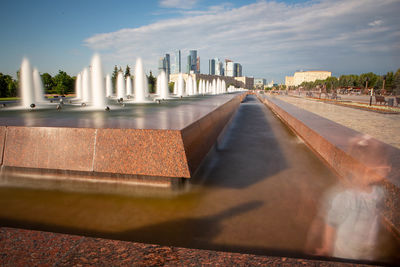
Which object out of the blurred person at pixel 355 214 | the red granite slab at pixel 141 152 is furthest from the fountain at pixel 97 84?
the blurred person at pixel 355 214

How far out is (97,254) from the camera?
1617mm

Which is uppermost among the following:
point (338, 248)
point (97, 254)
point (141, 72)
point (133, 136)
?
point (141, 72)

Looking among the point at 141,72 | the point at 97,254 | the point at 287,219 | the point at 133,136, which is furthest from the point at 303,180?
the point at 141,72

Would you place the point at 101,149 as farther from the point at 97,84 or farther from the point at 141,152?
the point at 97,84

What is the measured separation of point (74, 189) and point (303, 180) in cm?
330

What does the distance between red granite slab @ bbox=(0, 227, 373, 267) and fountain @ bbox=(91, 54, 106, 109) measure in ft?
23.9

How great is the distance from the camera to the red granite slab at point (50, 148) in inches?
133

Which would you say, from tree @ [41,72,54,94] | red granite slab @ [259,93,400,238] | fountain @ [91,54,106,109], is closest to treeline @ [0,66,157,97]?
tree @ [41,72,54,94]

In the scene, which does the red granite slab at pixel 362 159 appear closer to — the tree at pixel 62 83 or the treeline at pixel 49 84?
the treeline at pixel 49 84

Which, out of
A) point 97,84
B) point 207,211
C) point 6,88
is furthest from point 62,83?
point 207,211

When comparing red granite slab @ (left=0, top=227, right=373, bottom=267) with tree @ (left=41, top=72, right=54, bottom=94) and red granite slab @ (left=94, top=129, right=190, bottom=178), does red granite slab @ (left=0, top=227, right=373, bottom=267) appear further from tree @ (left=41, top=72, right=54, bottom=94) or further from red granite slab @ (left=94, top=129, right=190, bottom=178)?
tree @ (left=41, top=72, right=54, bottom=94)

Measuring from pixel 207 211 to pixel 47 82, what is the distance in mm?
53511

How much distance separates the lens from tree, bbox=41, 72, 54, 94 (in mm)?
46594

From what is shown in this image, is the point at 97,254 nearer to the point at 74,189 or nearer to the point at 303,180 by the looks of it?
the point at 74,189
